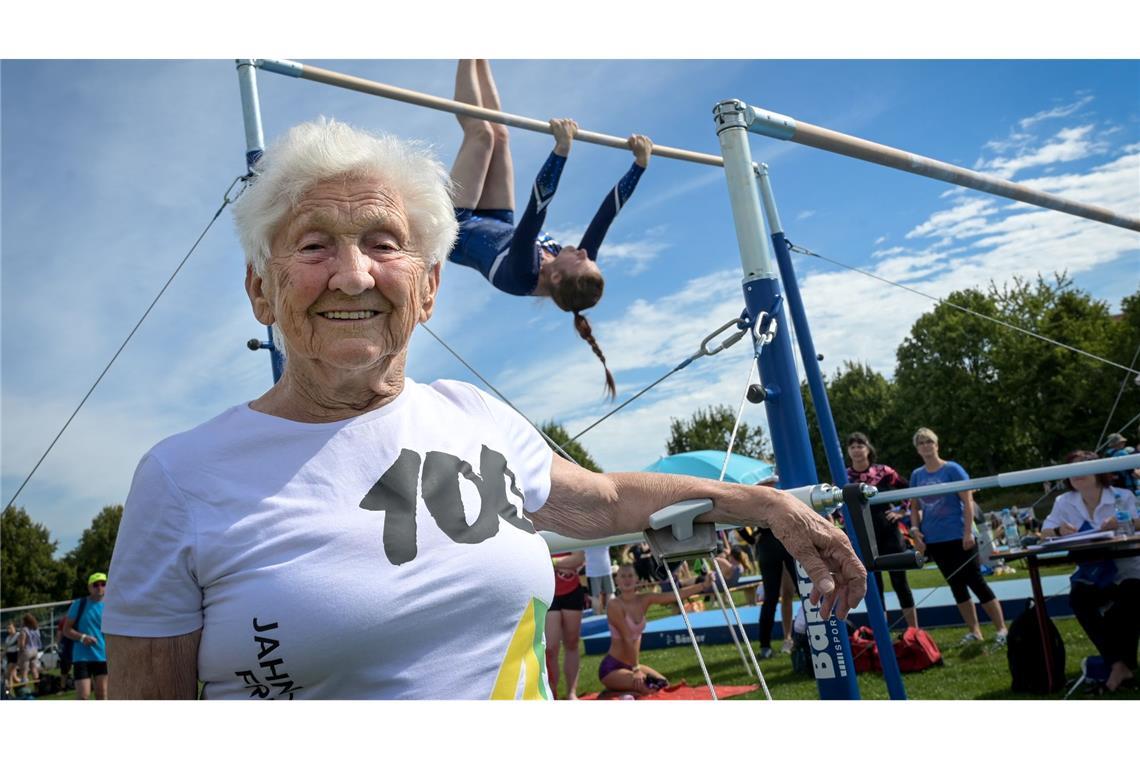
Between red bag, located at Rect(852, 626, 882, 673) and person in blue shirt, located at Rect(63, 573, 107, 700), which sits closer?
red bag, located at Rect(852, 626, 882, 673)

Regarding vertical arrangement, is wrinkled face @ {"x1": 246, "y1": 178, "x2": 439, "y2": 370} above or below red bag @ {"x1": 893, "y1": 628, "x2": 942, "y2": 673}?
above

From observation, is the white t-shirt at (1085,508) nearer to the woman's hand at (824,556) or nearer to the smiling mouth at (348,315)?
the woman's hand at (824,556)

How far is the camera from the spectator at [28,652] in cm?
1138

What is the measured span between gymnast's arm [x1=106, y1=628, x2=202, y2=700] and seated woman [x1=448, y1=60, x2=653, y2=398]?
123 inches

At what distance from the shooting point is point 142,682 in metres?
1.10

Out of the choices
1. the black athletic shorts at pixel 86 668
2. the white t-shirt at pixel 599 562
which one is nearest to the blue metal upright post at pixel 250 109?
the white t-shirt at pixel 599 562

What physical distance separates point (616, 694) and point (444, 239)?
4898 millimetres

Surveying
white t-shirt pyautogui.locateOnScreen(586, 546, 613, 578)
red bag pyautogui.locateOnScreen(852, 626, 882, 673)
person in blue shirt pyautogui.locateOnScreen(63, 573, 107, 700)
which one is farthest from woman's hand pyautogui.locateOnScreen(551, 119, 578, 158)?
person in blue shirt pyautogui.locateOnScreen(63, 573, 107, 700)

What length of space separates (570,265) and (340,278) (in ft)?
11.4

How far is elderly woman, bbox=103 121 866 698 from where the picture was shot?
1.11m

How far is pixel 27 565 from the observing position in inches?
1019

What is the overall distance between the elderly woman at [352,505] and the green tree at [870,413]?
28.8m

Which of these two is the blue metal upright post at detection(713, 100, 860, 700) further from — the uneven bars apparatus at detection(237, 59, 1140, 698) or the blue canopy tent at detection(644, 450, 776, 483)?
the blue canopy tent at detection(644, 450, 776, 483)

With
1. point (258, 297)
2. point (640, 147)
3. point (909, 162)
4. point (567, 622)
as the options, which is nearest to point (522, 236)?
point (640, 147)
